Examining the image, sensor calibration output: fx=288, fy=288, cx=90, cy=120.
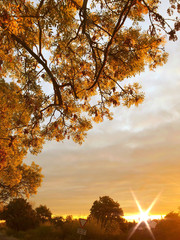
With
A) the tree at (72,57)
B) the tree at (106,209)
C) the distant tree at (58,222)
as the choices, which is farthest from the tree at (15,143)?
the tree at (106,209)

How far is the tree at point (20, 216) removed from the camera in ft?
122

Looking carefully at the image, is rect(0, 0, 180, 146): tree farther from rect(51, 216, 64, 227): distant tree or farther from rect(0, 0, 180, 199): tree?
rect(51, 216, 64, 227): distant tree

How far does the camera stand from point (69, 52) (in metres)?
11.0

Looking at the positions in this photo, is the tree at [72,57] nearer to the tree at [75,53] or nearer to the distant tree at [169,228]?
the tree at [75,53]

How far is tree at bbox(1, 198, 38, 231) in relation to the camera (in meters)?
37.3

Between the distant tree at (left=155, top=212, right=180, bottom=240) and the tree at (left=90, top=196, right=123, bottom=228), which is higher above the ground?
the tree at (left=90, top=196, right=123, bottom=228)

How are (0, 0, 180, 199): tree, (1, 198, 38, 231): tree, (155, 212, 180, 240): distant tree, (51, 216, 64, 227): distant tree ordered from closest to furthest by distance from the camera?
1. (0, 0, 180, 199): tree
2. (155, 212, 180, 240): distant tree
3. (51, 216, 64, 227): distant tree
4. (1, 198, 38, 231): tree

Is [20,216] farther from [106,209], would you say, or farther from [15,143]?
[15,143]

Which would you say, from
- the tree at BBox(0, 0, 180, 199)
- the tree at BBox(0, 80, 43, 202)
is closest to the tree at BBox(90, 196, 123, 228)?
the tree at BBox(0, 80, 43, 202)

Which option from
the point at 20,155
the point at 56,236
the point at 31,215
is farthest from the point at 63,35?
the point at 31,215

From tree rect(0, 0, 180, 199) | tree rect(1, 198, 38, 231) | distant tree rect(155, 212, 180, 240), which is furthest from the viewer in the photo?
tree rect(1, 198, 38, 231)

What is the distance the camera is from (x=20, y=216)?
38.8 metres

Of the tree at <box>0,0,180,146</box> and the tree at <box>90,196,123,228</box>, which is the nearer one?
the tree at <box>0,0,180,146</box>

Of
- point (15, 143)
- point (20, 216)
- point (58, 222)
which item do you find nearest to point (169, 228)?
point (58, 222)
